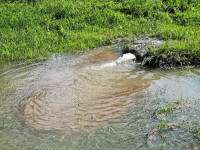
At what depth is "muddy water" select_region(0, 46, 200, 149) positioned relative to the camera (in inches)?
162

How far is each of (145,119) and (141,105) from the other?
525mm

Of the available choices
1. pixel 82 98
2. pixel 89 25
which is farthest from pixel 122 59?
pixel 89 25

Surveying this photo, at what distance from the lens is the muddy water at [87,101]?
13.5 feet

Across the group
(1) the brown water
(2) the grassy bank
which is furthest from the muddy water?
(2) the grassy bank

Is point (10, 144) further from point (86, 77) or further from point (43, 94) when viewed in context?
point (86, 77)

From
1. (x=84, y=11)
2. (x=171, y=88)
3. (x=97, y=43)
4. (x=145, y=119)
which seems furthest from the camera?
(x=84, y=11)

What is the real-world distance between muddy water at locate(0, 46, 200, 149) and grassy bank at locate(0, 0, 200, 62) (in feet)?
3.37

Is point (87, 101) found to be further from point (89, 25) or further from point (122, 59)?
point (89, 25)

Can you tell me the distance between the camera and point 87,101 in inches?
211

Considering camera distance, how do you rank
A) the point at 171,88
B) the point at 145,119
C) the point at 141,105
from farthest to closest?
the point at 171,88 → the point at 141,105 → the point at 145,119

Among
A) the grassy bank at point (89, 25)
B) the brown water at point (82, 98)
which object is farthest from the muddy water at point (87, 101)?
the grassy bank at point (89, 25)

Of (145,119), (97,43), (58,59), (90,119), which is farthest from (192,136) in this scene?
(97,43)

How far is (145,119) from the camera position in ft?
15.0

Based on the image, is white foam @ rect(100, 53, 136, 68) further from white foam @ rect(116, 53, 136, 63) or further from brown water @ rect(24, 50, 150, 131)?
brown water @ rect(24, 50, 150, 131)
